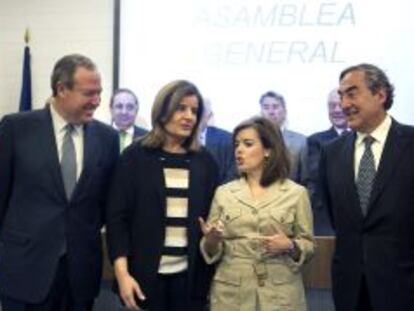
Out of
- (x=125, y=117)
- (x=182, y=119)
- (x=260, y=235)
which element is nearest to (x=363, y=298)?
(x=260, y=235)

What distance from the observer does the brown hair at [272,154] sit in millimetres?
2477

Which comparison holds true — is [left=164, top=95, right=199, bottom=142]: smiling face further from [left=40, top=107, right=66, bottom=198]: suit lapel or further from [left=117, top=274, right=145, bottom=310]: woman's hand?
[left=117, top=274, right=145, bottom=310]: woman's hand

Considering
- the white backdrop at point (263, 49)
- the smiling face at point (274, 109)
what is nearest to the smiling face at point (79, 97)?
the smiling face at point (274, 109)

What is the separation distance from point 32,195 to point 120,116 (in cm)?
214

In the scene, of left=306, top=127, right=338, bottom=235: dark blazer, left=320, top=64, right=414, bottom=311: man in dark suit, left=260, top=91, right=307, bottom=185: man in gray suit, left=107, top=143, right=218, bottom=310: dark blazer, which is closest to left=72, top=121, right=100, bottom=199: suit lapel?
left=107, top=143, right=218, bottom=310: dark blazer

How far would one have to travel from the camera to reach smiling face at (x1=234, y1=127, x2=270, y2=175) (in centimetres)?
248

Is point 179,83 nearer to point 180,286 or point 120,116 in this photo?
point 180,286

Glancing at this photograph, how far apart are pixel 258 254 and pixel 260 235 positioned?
0.07 meters

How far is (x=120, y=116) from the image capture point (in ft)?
14.9

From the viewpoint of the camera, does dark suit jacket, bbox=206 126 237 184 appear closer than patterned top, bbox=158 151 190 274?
No

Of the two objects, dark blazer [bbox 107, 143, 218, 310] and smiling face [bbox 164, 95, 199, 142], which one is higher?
smiling face [bbox 164, 95, 199, 142]

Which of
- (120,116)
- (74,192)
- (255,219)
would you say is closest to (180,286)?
(255,219)

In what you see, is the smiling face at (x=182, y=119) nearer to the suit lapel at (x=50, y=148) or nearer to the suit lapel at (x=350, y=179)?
the suit lapel at (x=50, y=148)

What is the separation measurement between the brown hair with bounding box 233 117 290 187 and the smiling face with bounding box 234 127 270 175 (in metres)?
0.01
